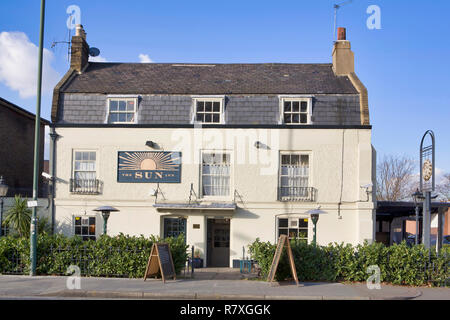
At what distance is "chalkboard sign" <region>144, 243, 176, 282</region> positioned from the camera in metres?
14.5

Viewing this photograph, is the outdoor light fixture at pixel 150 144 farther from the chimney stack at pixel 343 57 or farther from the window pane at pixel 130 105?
the chimney stack at pixel 343 57

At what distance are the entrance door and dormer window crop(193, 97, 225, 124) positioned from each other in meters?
4.45

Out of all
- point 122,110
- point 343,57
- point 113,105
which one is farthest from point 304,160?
point 113,105

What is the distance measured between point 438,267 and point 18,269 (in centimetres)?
1348

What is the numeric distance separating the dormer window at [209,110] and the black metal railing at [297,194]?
4037mm

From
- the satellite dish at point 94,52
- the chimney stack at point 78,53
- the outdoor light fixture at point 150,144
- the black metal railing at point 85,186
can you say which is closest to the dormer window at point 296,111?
the outdoor light fixture at point 150,144

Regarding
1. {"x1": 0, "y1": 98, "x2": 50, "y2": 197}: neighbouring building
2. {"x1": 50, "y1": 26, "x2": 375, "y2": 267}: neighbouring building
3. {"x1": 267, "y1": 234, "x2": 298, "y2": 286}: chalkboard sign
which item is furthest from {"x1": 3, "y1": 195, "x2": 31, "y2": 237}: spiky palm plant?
{"x1": 267, "y1": 234, "x2": 298, "y2": 286}: chalkboard sign

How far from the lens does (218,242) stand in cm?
2145

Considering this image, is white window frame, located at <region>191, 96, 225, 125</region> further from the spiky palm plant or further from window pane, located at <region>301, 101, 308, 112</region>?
the spiky palm plant

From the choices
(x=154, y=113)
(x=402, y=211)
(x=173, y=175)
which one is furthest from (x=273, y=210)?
(x=402, y=211)

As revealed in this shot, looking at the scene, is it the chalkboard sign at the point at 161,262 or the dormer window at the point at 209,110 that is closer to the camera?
the chalkboard sign at the point at 161,262

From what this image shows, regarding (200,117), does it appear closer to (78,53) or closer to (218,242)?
(218,242)

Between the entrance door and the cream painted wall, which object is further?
the entrance door

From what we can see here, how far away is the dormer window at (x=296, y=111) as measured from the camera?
20956 mm
